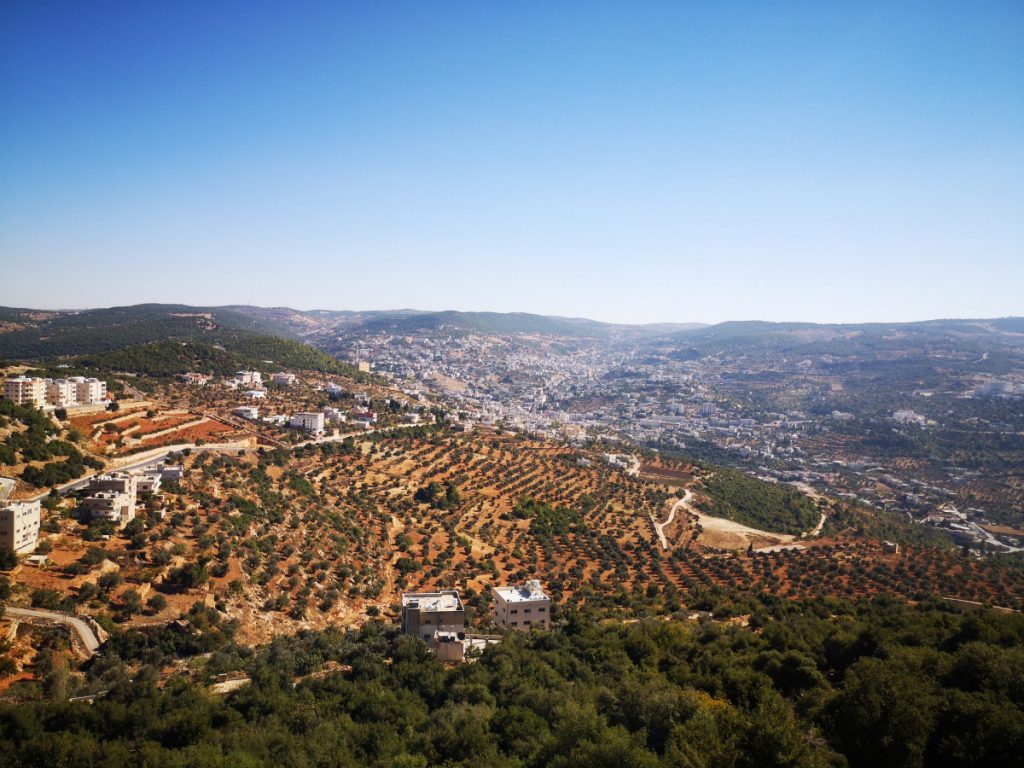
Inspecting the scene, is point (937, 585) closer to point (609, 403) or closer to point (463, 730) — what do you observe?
point (463, 730)

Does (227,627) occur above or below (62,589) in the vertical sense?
below

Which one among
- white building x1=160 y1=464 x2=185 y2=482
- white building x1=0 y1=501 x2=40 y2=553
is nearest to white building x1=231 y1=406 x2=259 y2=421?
white building x1=160 y1=464 x2=185 y2=482

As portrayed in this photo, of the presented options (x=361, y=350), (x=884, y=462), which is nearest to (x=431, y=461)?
(x=884, y=462)

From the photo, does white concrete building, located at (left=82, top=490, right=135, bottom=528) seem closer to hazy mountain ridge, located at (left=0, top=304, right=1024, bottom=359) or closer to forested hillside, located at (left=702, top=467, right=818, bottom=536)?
forested hillside, located at (left=702, top=467, right=818, bottom=536)

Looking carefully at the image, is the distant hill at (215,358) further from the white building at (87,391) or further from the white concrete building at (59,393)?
the white concrete building at (59,393)

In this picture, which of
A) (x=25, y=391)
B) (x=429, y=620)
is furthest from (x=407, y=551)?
(x=25, y=391)

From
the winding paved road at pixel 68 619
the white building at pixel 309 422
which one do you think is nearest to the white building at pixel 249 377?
the white building at pixel 309 422
